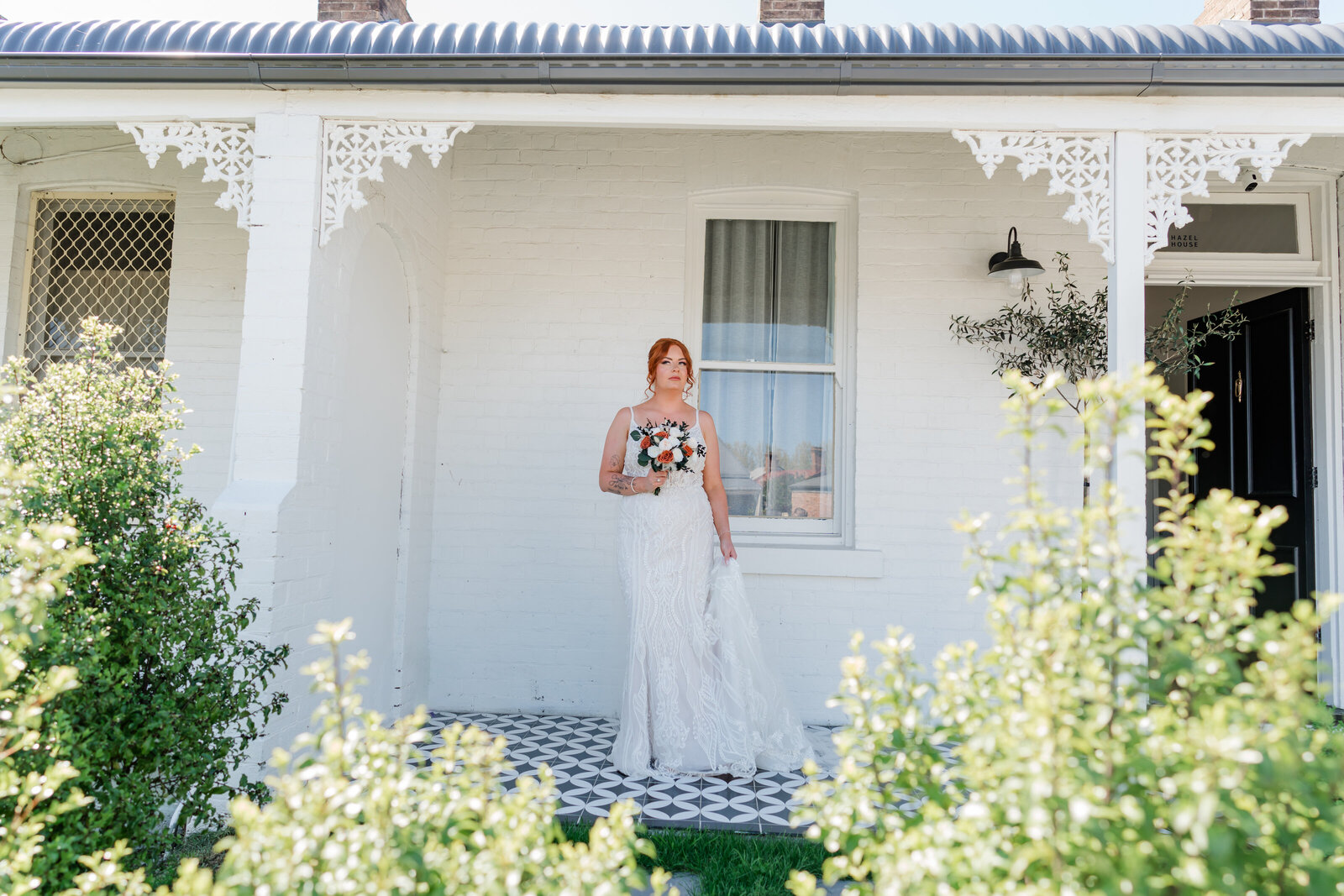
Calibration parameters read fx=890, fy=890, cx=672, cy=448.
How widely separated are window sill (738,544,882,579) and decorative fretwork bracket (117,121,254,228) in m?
3.10

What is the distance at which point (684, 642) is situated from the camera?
4.17 metres

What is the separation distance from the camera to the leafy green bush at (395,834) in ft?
4.28

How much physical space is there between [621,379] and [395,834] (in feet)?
13.4

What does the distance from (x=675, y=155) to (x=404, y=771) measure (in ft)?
15.1

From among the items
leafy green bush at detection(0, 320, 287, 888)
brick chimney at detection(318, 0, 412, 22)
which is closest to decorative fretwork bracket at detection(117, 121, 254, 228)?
leafy green bush at detection(0, 320, 287, 888)

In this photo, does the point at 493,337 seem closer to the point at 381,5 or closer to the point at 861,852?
the point at 381,5

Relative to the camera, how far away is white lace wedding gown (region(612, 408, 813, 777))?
4.12m

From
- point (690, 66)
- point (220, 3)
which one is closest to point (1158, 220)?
point (690, 66)

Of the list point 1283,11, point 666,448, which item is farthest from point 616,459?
point 1283,11

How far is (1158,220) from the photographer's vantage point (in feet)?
11.8

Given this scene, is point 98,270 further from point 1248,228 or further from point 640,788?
point 1248,228

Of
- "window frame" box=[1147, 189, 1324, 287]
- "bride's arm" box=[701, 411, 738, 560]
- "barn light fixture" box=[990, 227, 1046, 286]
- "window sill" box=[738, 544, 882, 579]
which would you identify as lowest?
"window sill" box=[738, 544, 882, 579]

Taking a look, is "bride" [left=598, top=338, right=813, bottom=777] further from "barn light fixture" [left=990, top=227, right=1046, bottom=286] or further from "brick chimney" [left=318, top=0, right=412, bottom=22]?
"brick chimney" [left=318, top=0, right=412, bottom=22]

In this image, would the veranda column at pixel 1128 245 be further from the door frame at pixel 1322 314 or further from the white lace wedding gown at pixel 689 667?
the door frame at pixel 1322 314
